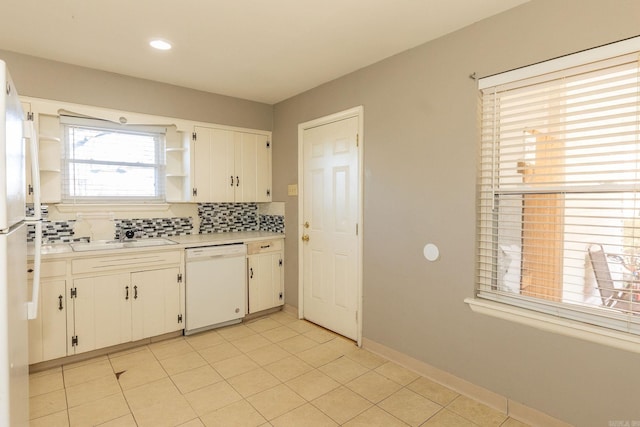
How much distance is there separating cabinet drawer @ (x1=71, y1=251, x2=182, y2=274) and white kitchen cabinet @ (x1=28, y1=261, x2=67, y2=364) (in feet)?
0.39

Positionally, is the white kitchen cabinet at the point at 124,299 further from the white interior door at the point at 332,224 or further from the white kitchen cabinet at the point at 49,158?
the white interior door at the point at 332,224

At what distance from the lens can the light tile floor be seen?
2.13 meters

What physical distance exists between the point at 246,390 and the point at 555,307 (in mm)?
2065

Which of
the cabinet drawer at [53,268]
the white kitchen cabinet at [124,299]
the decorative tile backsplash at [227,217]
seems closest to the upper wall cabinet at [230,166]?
the decorative tile backsplash at [227,217]

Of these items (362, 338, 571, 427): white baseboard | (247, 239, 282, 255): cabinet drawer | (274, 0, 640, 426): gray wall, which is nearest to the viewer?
(274, 0, 640, 426): gray wall

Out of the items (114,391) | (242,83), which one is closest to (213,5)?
(242,83)

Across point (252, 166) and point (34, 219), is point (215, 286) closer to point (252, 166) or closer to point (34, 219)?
point (252, 166)

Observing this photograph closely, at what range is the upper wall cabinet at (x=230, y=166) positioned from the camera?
145 inches

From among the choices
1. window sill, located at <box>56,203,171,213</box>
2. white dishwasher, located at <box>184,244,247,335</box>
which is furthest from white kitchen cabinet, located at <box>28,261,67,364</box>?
white dishwasher, located at <box>184,244,247,335</box>

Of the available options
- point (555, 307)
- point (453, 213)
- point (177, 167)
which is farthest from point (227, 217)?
point (555, 307)

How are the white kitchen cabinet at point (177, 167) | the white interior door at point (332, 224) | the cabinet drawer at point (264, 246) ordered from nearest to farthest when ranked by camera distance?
the white interior door at point (332, 224) < the white kitchen cabinet at point (177, 167) < the cabinet drawer at point (264, 246)

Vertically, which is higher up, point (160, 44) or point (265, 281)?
point (160, 44)

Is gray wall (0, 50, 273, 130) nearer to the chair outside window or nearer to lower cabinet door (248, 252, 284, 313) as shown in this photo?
lower cabinet door (248, 252, 284, 313)

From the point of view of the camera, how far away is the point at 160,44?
2617 mm
